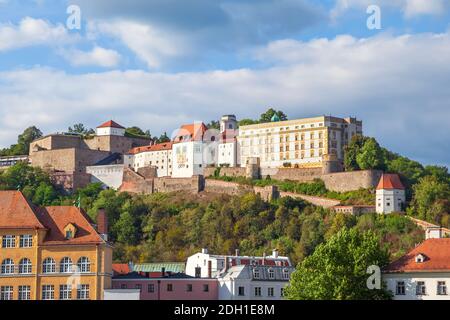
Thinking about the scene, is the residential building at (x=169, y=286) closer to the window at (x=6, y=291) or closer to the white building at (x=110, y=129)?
the window at (x=6, y=291)

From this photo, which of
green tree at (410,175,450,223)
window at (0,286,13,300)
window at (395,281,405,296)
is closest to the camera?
window at (395,281,405,296)

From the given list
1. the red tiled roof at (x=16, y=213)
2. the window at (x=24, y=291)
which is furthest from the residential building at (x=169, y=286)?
the red tiled roof at (x=16, y=213)

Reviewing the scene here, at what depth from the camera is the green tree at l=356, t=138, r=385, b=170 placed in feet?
450

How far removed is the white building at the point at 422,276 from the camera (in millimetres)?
63594

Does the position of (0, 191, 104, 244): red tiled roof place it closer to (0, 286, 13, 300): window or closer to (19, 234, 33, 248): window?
(19, 234, 33, 248): window

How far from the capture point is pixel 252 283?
83.8 metres

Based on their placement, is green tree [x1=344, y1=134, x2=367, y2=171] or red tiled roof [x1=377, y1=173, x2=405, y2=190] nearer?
red tiled roof [x1=377, y1=173, x2=405, y2=190]

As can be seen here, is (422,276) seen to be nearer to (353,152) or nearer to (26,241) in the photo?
(26,241)

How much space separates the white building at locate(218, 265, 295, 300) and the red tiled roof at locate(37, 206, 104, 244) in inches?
555

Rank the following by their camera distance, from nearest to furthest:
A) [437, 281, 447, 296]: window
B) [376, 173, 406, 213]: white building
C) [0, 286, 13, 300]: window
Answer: [437, 281, 447, 296]: window
[0, 286, 13, 300]: window
[376, 173, 406, 213]: white building

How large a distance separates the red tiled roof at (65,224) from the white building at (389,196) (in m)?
59.6

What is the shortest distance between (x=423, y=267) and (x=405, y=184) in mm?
69696

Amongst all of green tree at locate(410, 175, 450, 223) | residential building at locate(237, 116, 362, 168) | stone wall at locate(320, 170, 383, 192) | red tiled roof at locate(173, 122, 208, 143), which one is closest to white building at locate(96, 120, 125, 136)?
red tiled roof at locate(173, 122, 208, 143)
